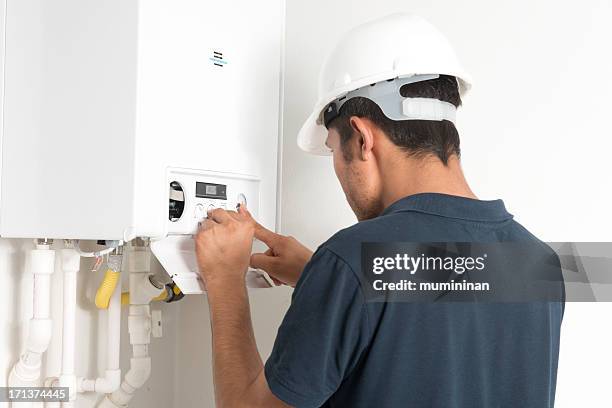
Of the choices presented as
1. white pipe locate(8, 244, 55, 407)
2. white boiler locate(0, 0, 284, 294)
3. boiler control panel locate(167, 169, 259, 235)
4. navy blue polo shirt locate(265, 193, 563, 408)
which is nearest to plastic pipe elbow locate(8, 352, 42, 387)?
white pipe locate(8, 244, 55, 407)

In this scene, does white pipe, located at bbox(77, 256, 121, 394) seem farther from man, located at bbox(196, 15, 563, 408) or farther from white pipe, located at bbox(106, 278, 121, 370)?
man, located at bbox(196, 15, 563, 408)

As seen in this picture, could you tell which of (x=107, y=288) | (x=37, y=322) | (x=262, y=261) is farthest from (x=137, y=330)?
(x=262, y=261)

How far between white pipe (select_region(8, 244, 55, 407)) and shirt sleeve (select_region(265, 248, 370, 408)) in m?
0.66

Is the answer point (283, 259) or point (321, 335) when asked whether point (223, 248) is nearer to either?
point (283, 259)

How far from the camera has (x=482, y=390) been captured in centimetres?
98

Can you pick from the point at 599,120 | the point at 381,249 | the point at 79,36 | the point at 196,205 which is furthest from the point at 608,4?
the point at 79,36

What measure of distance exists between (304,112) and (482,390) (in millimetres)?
963

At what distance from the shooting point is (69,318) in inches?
58.6

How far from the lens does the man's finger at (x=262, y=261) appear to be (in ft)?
4.85

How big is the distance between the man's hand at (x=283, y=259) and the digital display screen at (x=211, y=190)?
135 millimetres

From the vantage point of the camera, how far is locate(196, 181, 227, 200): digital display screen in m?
1.37

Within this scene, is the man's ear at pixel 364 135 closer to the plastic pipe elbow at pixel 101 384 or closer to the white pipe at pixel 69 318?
the white pipe at pixel 69 318

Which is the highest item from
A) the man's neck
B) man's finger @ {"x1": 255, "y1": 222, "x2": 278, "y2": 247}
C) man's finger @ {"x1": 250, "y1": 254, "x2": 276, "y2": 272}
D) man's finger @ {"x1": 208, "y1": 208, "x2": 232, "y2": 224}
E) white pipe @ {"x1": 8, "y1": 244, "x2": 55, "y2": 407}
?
the man's neck

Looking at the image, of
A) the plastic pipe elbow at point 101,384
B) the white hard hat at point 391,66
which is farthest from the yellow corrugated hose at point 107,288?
the white hard hat at point 391,66
